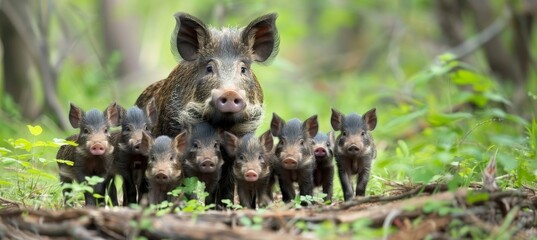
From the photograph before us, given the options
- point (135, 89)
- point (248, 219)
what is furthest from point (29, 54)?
point (248, 219)

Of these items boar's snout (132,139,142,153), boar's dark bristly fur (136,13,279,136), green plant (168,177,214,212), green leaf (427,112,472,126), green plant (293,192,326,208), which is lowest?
green plant (293,192,326,208)

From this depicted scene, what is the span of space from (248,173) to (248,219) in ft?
5.17

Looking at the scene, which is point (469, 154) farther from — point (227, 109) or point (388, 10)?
point (388, 10)

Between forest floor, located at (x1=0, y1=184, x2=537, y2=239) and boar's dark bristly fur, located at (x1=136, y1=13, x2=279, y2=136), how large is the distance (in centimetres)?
218

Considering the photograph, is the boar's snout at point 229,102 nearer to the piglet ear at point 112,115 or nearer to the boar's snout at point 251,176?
the boar's snout at point 251,176

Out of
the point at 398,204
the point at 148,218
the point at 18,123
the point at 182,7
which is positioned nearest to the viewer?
the point at 148,218

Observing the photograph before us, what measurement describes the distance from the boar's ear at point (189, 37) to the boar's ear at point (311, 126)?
57.3 inches

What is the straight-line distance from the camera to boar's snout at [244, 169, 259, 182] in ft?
23.4

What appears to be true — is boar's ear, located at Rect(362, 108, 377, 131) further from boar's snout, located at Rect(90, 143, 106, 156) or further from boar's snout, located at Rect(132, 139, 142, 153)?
boar's snout, located at Rect(90, 143, 106, 156)

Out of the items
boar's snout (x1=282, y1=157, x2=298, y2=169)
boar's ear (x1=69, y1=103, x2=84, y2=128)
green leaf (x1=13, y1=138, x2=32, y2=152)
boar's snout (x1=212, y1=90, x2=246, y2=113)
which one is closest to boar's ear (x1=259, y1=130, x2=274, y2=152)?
boar's snout (x1=282, y1=157, x2=298, y2=169)

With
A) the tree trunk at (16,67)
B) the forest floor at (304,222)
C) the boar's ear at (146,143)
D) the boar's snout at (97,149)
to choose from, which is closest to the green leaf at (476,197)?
the forest floor at (304,222)

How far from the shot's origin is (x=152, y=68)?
28.2 meters

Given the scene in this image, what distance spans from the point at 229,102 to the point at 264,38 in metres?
1.56

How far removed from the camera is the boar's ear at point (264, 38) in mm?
8742
